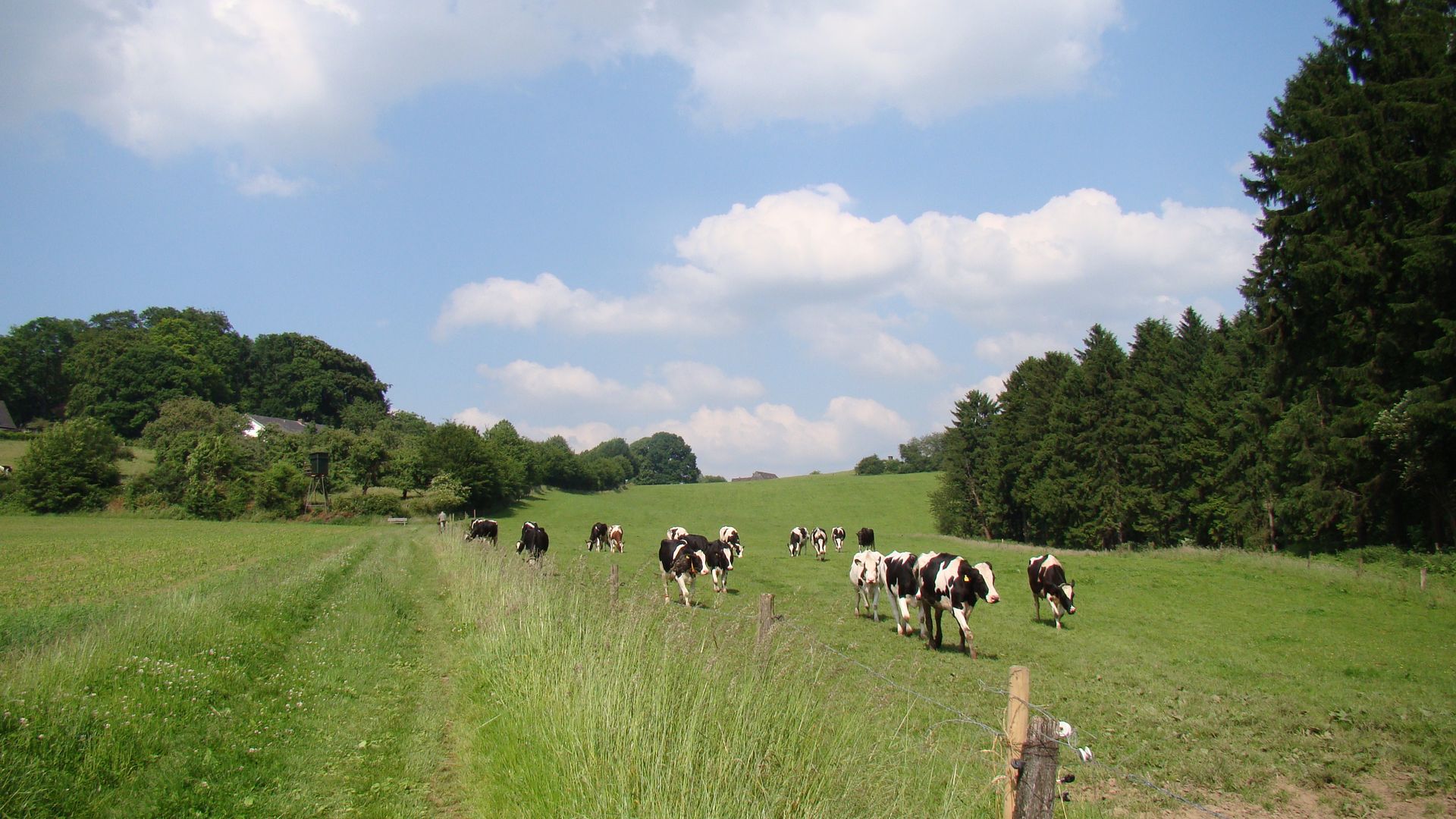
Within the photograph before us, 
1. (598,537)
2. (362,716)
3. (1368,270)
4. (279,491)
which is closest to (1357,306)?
(1368,270)

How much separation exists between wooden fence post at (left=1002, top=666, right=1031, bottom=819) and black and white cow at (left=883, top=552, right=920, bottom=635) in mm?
10325

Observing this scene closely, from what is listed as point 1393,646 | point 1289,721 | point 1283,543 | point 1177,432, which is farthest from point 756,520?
point 1289,721

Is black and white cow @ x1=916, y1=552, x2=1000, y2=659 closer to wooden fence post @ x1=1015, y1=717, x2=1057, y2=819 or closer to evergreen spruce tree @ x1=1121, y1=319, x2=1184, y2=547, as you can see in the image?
wooden fence post @ x1=1015, y1=717, x2=1057, y2=819

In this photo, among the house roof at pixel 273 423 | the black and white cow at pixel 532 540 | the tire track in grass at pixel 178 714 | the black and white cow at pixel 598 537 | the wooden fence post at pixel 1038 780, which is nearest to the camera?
the wooden fence post at pixel 1038 780

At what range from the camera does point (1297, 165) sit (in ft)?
89.4

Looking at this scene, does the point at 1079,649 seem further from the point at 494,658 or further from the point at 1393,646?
the point at 494,658

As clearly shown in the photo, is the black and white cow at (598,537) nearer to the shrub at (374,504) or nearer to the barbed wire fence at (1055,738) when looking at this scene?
the shrub at (374,504)

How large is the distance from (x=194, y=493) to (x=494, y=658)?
62.2 metres

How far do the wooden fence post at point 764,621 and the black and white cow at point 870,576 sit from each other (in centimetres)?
1007

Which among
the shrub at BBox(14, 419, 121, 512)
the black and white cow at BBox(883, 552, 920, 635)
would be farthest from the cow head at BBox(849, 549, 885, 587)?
the shrub at BBox(14, 419, 121, 512)

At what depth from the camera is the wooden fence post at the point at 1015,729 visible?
420cm

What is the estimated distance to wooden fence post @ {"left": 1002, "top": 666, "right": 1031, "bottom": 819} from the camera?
420 centimetres

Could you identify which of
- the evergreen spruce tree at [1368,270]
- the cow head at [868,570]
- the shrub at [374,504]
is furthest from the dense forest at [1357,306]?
the shrub at [374,504]

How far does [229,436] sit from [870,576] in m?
68.6
